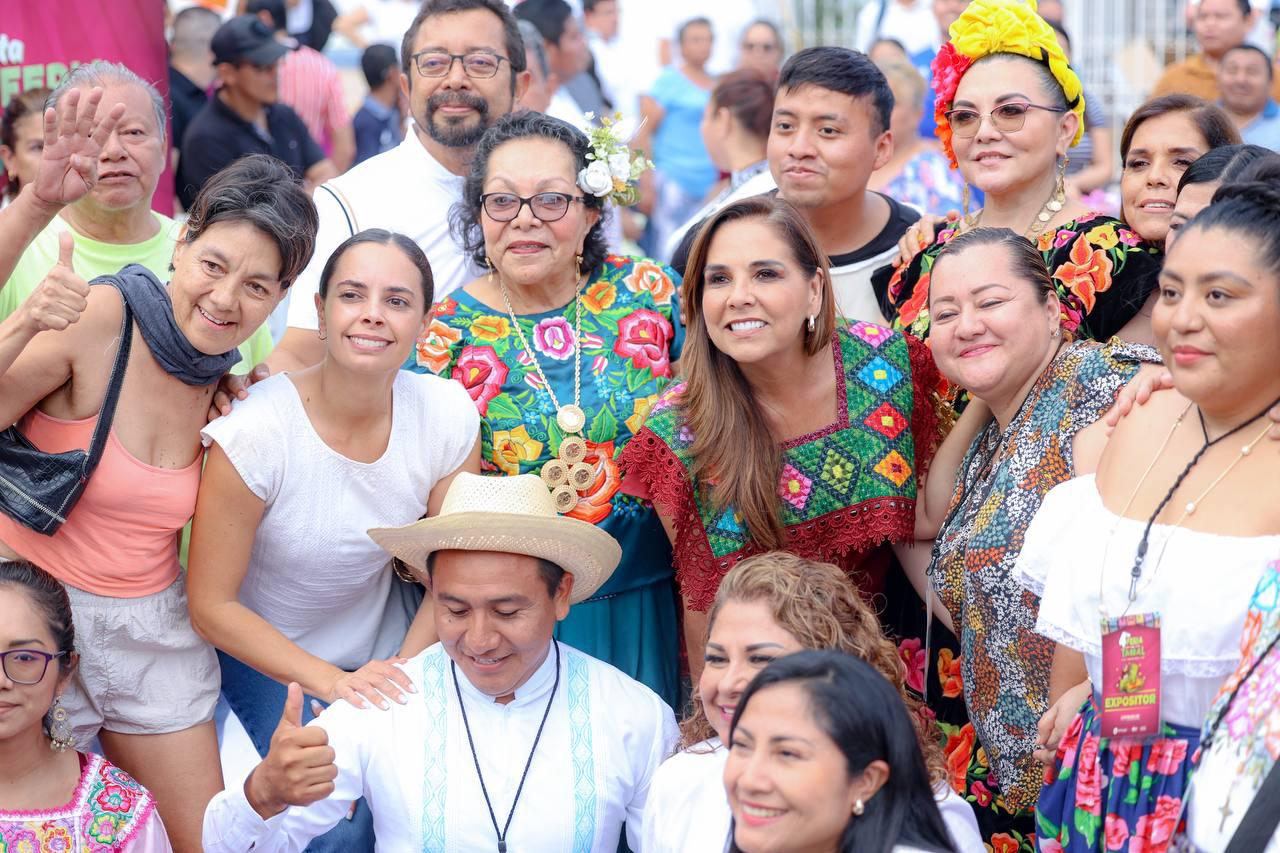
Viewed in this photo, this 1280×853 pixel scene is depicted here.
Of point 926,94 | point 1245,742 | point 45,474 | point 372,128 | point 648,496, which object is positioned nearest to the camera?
point 1245,742

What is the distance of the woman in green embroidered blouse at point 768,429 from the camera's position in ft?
12.8

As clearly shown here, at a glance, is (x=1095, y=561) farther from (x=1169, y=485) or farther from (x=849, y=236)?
(x=849, y=236)

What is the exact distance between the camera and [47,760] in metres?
3.64

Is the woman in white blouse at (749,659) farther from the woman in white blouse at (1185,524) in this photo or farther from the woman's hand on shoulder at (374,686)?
the woman's hand on shoulder at (374,686)

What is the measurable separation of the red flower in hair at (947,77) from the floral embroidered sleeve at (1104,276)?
0.65 meters

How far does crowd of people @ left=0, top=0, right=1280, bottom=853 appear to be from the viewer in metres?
2.84

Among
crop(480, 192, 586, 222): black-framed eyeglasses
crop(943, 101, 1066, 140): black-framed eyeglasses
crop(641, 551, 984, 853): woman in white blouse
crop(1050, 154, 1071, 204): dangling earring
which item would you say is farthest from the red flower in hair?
crop(641, 551, 984, 853): woman in white blouse

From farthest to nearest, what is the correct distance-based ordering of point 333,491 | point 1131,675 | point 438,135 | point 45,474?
point 438,135
point 333,491
point 45,474
point 1131,675

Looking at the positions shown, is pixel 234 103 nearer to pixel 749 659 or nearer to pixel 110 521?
pixel 110 521

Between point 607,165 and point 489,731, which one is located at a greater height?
point 607,165

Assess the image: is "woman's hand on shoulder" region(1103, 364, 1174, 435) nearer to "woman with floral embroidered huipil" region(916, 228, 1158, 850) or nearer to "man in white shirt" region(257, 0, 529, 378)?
"woman with floral embroidered huipil" region(916, 228, 1158, 850)

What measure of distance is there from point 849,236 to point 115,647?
8.43 ft

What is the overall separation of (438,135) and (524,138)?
73 centimetres

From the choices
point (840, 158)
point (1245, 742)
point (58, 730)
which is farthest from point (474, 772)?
point (840, 158)
